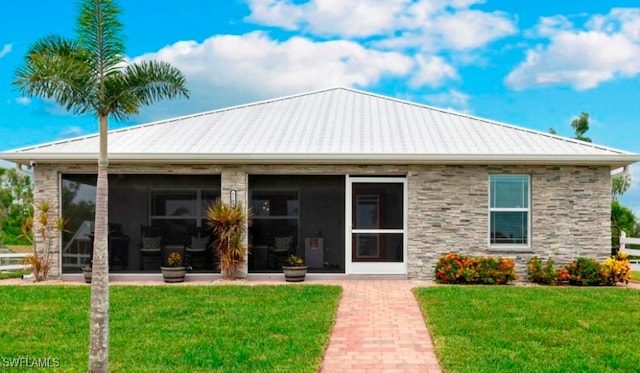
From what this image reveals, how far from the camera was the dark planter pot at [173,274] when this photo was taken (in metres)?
14.1

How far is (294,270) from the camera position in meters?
14.1

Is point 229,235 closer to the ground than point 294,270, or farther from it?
farther from it

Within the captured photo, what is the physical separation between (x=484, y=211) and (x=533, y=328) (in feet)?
18.9

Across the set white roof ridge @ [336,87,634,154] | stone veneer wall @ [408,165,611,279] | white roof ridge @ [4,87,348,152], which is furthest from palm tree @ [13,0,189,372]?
white roof ridge @ [336,87,634,154]

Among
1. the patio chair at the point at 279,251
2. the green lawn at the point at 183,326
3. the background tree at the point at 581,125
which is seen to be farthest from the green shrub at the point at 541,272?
the background tree at the point at 581,125

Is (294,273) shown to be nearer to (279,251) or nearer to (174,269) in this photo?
(279,251)

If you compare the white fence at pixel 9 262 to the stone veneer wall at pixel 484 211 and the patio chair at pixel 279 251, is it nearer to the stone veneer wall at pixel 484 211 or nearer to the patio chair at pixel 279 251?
the patio chair at pixel 279 251

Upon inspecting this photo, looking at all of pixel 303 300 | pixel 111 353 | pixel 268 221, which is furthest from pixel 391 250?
pixel 111 353

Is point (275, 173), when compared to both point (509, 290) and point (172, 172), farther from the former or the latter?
point (509, 290)

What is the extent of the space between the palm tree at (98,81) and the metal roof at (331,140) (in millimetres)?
7533

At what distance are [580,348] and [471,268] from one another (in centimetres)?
588

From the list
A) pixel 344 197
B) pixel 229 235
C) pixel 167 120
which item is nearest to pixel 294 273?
pixel 229 235

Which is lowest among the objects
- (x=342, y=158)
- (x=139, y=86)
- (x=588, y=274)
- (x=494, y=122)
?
(x=588, y=274)

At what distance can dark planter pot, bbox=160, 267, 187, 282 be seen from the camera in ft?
46.4
